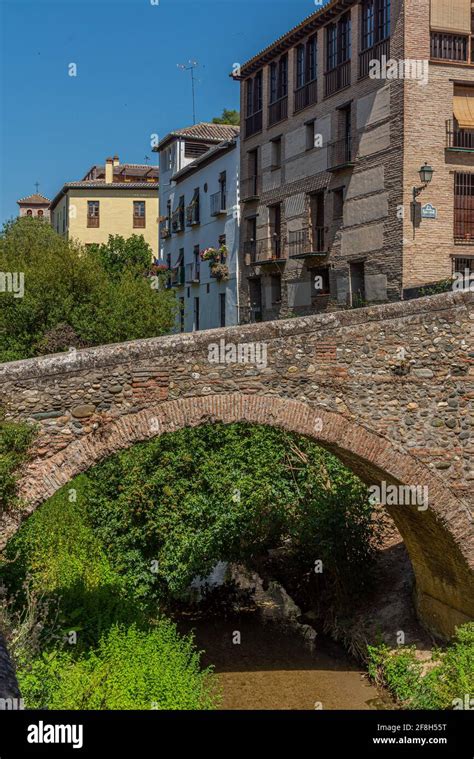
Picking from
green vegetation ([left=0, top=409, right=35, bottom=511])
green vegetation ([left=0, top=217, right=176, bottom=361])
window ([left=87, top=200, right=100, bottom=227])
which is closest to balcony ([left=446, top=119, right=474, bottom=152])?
green vegetation ([left=0, top=217, right=176, bottom=361])

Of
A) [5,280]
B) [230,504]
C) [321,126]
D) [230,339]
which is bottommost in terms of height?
[230,504]


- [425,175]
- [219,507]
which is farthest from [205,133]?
[219,507]

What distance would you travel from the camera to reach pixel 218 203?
109 feet

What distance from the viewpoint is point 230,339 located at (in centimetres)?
974

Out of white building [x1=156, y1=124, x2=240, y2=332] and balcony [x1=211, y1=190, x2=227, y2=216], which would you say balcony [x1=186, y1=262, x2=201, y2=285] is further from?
balcony [x1=211, y1=190, x2=227, y2=216]

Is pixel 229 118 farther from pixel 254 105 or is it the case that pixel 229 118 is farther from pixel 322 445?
pixel 322 445

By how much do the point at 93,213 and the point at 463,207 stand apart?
26.4 metres

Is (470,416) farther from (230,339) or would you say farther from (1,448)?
(1,448)

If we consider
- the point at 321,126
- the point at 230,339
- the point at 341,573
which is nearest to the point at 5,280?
the point at 321,126

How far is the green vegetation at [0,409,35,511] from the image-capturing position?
8.86 meters

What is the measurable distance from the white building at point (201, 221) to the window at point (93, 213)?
5251mm

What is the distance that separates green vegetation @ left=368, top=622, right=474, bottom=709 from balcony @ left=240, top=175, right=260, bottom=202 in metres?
20.0

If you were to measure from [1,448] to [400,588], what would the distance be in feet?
26.6

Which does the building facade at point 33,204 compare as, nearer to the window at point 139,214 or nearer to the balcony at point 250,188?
the window at point 139,214
